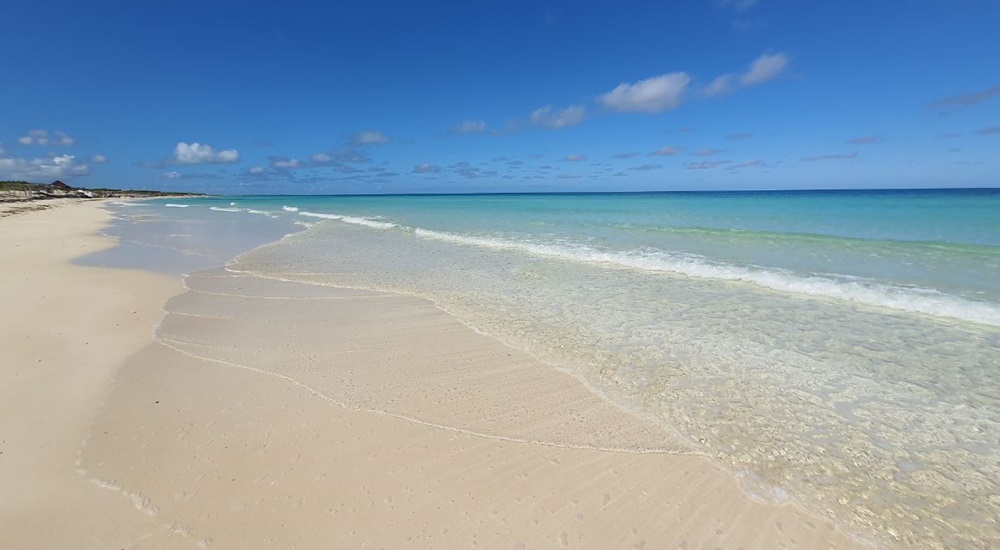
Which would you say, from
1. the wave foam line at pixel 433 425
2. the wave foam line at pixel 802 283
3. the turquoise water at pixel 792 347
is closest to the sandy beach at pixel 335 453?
the wave foam line at pixel 433 425

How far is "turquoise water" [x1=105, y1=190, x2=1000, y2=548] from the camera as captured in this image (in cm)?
351

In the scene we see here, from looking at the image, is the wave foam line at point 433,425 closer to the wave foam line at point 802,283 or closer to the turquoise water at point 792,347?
the turquoise water at point 792,347

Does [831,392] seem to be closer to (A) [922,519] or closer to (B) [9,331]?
(A) [922,519]

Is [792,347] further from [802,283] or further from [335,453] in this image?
[335,453]

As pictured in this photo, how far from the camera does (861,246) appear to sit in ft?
50.1

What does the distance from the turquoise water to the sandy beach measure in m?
0.54

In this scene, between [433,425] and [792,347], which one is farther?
[792,347]

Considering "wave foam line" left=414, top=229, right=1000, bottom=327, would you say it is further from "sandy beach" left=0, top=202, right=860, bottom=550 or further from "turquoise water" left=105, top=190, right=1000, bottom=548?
"sandy beach" left=0, top=202, right=860, bottom=550

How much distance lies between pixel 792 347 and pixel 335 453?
615 cm

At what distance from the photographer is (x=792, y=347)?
20.4 feet

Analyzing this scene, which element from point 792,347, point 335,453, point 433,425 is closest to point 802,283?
point 792,347

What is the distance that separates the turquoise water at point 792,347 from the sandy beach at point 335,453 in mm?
539

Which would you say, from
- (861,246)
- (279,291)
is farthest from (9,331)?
(861,246)

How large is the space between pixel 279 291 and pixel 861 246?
18.6 metres
